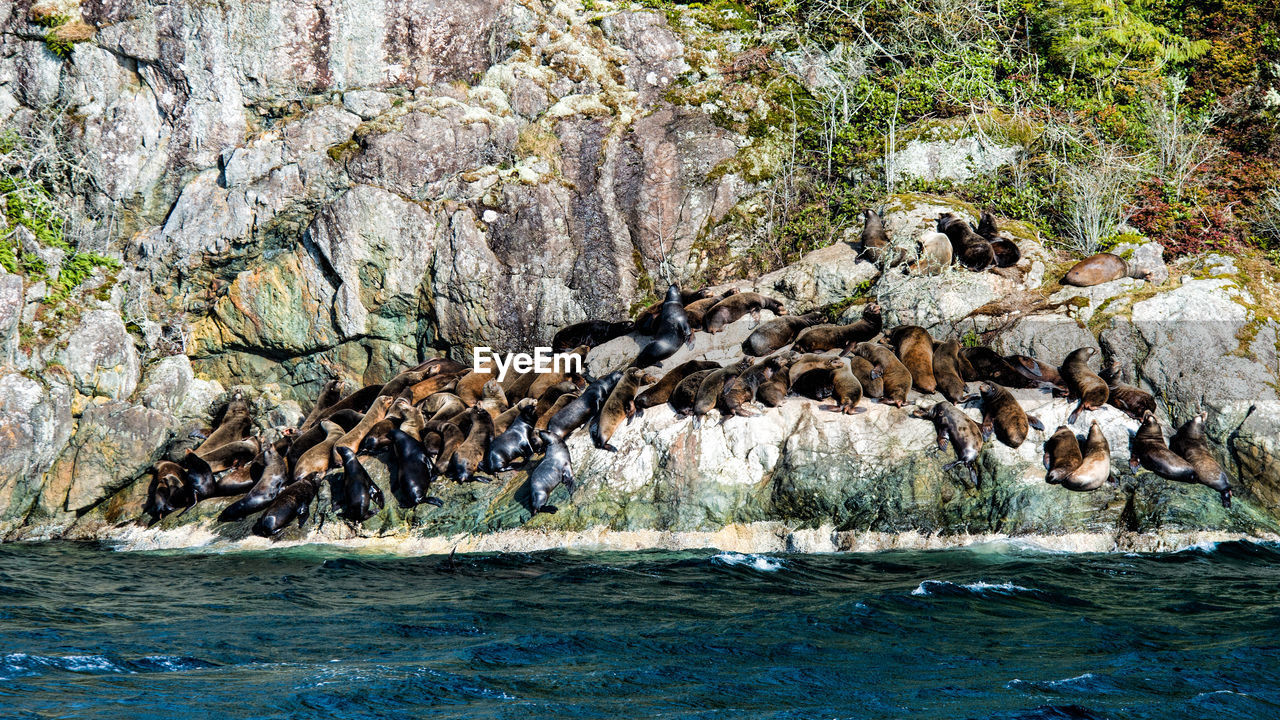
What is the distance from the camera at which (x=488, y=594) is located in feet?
27.8

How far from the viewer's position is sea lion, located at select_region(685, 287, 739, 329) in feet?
42.2

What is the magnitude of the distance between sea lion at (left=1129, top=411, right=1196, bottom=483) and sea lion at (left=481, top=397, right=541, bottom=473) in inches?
239

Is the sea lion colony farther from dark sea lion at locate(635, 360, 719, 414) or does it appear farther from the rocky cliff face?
the rocky cliff face

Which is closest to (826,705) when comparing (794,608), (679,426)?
(794,608)

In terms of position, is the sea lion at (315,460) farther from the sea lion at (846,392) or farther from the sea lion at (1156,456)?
the sea lion at (1156,456)

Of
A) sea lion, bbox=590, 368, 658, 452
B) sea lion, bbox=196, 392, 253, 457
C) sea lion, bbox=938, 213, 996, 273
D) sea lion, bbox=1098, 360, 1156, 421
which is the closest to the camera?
sea lion, bbox=1098, 360, 1156, 421

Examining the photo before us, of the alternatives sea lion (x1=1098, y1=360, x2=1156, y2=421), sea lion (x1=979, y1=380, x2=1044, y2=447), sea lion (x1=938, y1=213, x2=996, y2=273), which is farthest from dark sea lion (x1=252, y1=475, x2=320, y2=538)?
sea lion (x1=1098, y1=360, x2=1156, y2=421)

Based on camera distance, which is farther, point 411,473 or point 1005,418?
point 411,473

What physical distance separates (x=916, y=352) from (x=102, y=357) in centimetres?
1079

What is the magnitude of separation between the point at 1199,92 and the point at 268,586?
15.1 meters

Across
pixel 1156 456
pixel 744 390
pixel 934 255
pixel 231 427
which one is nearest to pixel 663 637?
pixel 744 390

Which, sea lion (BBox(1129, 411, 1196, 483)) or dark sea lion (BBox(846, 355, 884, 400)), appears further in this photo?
dark sea lion (BBox(846, 355, 884, 400))

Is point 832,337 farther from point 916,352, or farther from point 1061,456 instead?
point 1061,456

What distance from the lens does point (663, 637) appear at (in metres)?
7.20
